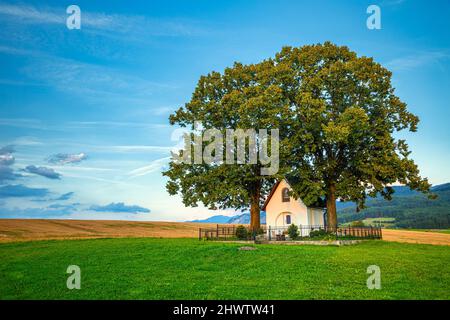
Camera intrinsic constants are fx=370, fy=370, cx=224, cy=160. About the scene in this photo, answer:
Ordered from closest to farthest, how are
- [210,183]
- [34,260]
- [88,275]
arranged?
[88,275] → [34,260] → [210,183]

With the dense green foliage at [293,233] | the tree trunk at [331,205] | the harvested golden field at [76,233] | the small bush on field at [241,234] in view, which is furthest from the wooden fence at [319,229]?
the harvested golden field at [76,233]

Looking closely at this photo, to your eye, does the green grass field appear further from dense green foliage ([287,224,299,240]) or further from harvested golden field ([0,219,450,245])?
harvested golden field ([0,219,450,245])

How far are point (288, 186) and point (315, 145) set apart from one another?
8734 mm

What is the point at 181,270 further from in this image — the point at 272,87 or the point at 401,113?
the point at 401,113

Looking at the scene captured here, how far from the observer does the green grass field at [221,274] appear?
14.8m

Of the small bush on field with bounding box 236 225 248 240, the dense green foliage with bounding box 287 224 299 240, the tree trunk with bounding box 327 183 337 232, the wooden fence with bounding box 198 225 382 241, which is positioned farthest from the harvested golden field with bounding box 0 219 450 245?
the small bush on field with bounding box 236 225 248 240

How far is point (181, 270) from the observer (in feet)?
67.3

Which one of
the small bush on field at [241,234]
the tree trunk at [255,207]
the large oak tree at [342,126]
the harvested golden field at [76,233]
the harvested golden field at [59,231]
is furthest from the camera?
the harvested golden field at [59,231]

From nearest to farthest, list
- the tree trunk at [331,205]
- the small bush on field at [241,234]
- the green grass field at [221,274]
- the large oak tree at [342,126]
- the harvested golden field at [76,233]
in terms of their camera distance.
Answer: the green grass field at [221,274], the large oak tree at [342,126], the tree trunk at [331,205], the small bush on field at [241,234], the harvested golden field at [76,233]

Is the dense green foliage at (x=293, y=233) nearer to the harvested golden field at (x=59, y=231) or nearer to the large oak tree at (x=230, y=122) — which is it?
the large oak tree at (x=230, y=122)

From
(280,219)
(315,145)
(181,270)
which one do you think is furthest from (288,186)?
(181,270)

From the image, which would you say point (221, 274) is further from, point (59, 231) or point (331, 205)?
point (59, 231)

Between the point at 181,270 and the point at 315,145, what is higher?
the point at 315,145
